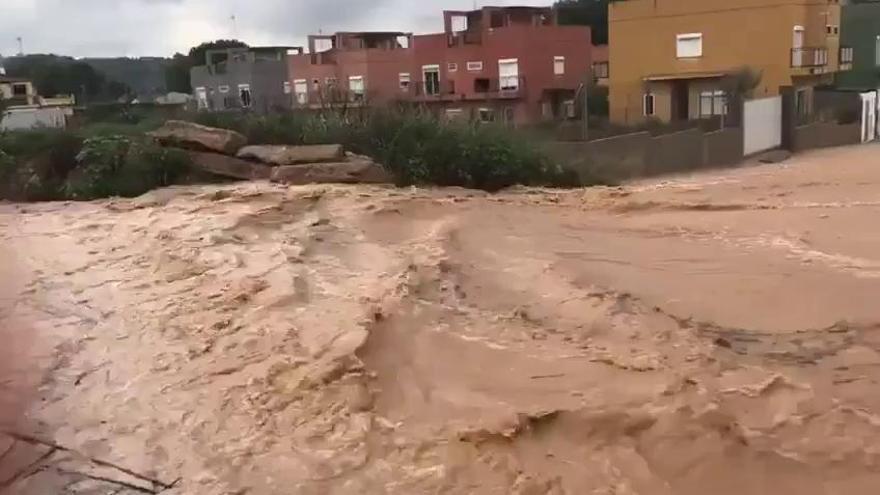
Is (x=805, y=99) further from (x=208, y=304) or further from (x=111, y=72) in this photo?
(x=208, y=304)

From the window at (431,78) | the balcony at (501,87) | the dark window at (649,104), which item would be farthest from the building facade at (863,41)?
the window at (431,78)

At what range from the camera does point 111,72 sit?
27188mm

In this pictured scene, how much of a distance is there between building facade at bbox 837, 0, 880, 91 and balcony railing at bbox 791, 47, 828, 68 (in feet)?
22.9

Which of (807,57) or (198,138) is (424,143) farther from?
(807,57)

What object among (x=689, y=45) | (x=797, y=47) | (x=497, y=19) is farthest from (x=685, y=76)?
(x=497, y=19)

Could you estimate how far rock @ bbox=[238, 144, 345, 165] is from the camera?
14.1 m

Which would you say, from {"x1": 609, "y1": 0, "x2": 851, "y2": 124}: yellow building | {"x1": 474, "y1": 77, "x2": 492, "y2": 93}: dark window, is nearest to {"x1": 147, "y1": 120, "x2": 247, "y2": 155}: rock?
{"x1": 474, "y1": 77, "x2": 492, "y2": 93}: dark window

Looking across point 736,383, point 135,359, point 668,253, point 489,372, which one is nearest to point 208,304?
point 135,359

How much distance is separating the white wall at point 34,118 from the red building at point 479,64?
1233 centimetres

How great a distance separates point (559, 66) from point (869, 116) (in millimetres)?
9929

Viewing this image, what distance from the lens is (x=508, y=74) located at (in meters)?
31.7

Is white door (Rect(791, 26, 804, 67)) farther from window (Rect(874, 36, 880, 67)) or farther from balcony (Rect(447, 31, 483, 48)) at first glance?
balcony (Rect(447, 31, 483, 48))

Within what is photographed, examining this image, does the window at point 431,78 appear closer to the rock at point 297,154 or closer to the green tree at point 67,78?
the green tree at point 67,78

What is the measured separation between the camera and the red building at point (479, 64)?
31469 millimetres
